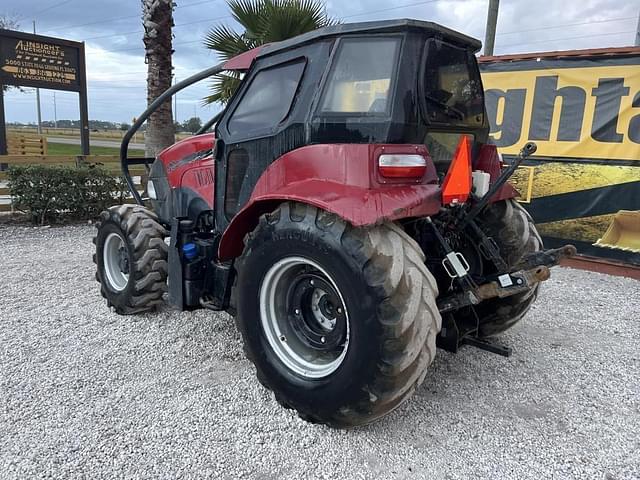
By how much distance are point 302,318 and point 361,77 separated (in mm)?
1418

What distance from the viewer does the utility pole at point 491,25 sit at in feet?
28.4

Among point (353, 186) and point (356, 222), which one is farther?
point (353, 186)

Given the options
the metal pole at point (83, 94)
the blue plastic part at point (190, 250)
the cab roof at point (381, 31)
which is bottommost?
the blue plastic part at point (190, 250)

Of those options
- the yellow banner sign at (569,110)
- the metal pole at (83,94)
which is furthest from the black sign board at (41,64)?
the yellow banner sign at (569,110)

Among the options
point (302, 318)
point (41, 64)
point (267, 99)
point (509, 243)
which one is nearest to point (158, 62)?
point (41, 64)

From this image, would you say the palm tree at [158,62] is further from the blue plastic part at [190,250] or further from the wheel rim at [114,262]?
the blue plastic part at [190,250]

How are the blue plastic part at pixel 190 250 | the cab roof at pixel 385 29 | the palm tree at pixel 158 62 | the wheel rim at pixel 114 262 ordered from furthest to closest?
the palm tree at pixel 158 62
the wheel rim at pixel 114 262
the blue plastic part at pixel 190 250
the cab roof at pixel 385 29

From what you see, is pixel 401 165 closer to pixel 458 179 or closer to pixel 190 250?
pixel 458 179

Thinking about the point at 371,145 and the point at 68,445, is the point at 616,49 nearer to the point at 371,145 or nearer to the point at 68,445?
the point at 371,145

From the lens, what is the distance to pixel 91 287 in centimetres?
514

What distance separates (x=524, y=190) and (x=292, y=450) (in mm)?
5668

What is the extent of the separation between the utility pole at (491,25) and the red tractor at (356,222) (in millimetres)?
6170

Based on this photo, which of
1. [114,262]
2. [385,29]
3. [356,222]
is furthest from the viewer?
[114,262]

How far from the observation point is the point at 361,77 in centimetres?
268
